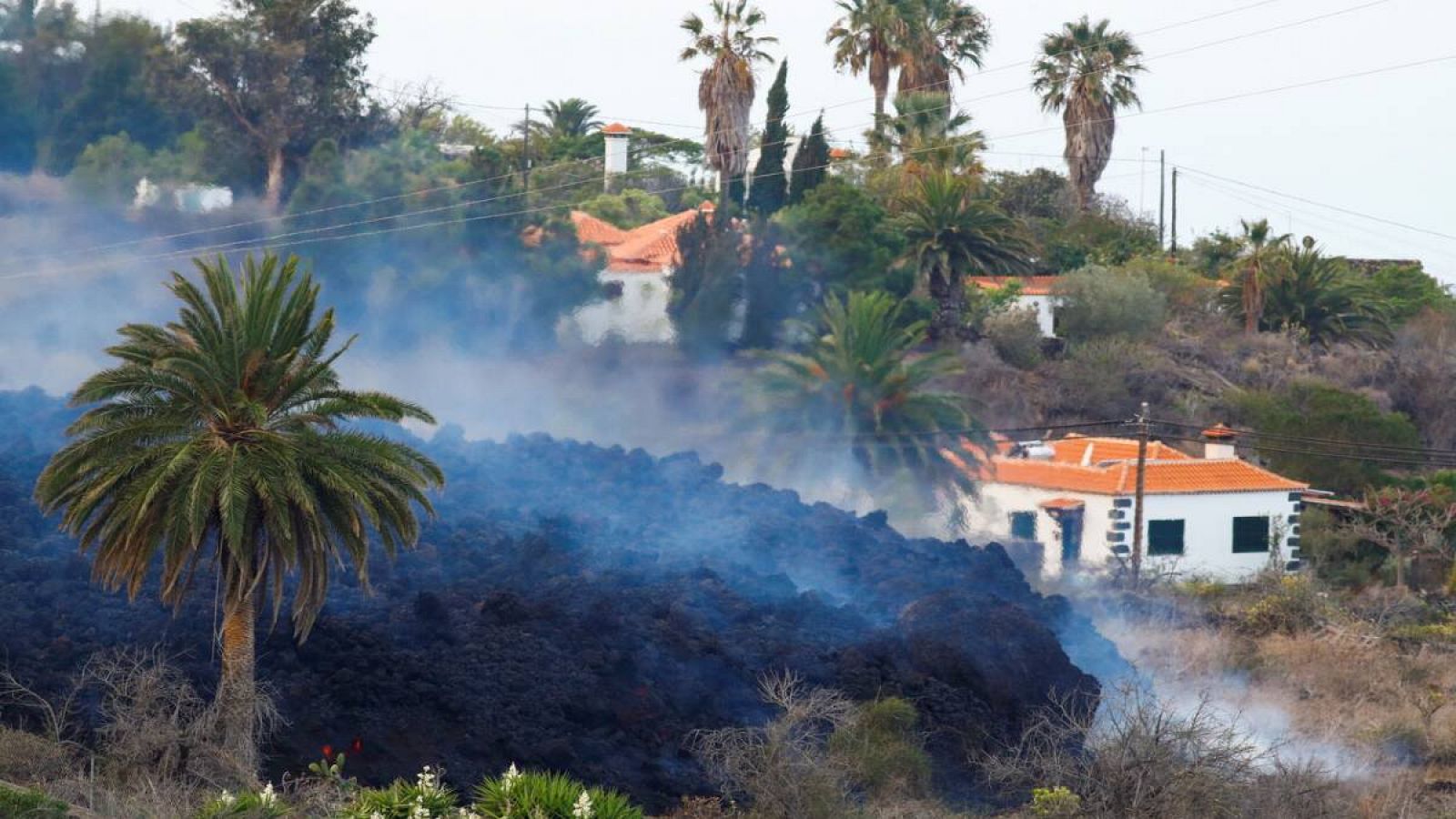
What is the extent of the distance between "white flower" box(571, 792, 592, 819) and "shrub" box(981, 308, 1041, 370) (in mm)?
50513

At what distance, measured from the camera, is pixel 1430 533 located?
165ft

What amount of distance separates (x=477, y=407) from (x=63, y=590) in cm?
2773

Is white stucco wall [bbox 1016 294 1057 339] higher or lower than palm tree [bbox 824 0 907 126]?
lower

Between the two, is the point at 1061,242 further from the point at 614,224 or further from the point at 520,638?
the point at 520,638

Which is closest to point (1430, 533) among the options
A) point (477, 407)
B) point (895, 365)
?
point (895, 365)

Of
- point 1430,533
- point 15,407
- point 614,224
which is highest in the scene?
point 614,224

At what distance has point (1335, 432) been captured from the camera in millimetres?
58219

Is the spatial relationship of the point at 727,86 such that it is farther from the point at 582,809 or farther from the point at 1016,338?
the point at 582,809

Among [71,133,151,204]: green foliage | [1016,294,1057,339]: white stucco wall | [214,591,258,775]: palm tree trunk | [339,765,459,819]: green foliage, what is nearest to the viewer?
[339,765,459,819]: green foliage

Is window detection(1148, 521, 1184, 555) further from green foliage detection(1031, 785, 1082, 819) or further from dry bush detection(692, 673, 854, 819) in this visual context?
green foliage detection(1031, 785, 1082, 819)

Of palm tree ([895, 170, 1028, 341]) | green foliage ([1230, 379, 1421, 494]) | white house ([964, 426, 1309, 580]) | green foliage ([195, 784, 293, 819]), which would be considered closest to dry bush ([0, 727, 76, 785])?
green foliage ([195, 784, 293, 819])

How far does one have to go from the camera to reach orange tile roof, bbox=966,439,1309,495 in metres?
49.7

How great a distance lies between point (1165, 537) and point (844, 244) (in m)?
17.3

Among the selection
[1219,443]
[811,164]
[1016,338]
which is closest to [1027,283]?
[1016,338]
